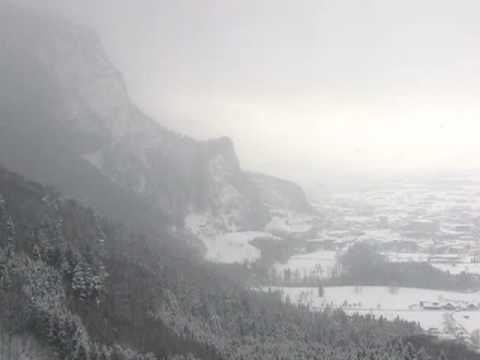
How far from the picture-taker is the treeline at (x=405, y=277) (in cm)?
17362

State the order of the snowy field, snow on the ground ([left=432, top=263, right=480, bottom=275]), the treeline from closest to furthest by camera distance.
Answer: the snowy field → the treeline → snow on the ground ([left=432, top=263, right=480, bottom=275])

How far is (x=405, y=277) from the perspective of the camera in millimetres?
183375

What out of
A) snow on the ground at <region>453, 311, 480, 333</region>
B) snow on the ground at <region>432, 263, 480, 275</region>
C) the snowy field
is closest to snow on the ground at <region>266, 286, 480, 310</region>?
the snowy field

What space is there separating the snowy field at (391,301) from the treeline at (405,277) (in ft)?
22.3

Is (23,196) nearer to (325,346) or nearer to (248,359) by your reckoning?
(248,359)

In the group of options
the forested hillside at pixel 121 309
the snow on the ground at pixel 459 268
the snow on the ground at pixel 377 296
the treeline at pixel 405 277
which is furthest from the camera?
the snow on the ground at pixel 459 268

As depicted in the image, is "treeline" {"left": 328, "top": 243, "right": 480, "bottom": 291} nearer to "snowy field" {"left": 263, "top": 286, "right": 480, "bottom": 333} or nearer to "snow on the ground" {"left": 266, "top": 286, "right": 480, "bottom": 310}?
"snow on the ground" {"left": 266, "top": 286, "right": 480, "bottom": 310}

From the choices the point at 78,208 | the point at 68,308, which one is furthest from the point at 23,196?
the point at 68,308

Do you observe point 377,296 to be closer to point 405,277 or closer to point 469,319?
point 405,277

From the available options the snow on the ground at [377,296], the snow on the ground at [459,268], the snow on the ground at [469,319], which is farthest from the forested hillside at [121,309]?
the snow on the ground at [459,268]

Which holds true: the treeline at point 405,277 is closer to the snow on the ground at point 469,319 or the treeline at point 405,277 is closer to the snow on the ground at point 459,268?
the snow on the ground at point 459,268

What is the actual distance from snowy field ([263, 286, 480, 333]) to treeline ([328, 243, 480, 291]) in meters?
6.80

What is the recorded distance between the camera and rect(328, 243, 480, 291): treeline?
17362 centimetres

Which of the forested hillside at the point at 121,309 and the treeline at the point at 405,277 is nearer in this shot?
the forested hillside at the point at 121,309
